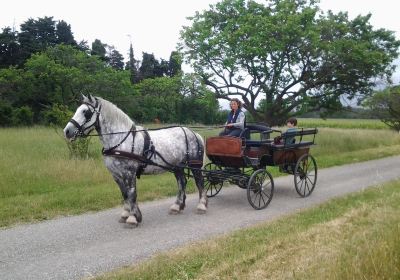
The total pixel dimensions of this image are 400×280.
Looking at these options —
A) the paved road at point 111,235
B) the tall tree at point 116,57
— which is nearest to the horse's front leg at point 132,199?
the paved road at point 111,235

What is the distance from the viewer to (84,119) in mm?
7031

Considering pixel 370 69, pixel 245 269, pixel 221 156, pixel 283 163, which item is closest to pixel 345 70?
pixel 370 69

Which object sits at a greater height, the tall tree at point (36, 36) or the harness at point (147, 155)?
the tall tree at point (36, 36)

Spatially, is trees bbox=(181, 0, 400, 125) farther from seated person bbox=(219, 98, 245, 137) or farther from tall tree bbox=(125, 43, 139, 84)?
tall tree bbox=(125, 43, 139, 84)

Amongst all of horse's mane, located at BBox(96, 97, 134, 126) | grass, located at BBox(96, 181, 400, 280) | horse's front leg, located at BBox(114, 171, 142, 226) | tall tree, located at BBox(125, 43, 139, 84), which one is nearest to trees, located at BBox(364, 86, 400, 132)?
grass, located at BBox(96, 181, 400, 280)

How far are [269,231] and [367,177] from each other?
294 inches

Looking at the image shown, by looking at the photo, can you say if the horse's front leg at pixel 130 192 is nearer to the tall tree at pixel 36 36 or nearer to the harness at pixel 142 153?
the harness at pixel 142 153

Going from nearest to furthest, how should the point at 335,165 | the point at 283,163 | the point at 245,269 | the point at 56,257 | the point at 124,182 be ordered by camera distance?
the point at 245,269 < the point at 56,257 < the point at 124,182 < the point at 283,163 < the point at 335,165

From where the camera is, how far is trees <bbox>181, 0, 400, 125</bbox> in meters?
19.1

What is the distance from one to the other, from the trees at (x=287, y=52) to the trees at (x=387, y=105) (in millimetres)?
13577

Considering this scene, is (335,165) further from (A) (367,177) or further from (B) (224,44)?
(B) (224,44)

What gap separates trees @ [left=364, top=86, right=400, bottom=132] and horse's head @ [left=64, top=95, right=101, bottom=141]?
107 feet

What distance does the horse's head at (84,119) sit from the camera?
687 centimetres

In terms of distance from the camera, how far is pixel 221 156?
905 centimetres
